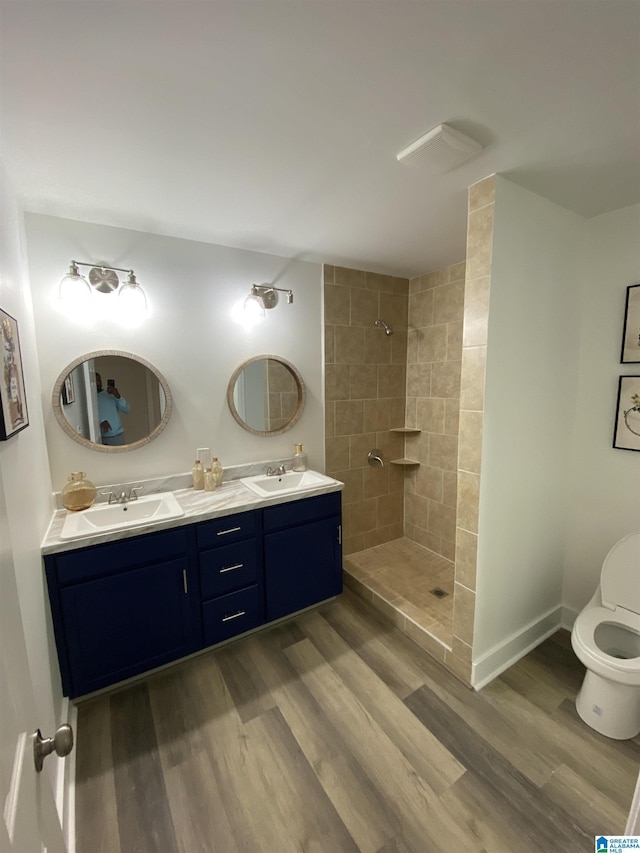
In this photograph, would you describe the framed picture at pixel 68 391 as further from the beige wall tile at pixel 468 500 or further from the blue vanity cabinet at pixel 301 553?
the beige wall tile at pixel 468 500

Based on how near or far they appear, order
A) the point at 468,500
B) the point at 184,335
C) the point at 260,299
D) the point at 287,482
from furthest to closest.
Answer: the point at 287,482, the point at 260,299, the point at 184,335, the point at 468,500

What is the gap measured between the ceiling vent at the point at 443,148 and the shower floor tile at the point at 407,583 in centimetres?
228

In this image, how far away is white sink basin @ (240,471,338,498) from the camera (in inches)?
88.8

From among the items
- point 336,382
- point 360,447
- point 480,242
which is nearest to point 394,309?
point 336,382

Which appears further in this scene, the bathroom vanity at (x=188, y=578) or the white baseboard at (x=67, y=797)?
the bathroom vanity at (x=188, y=578)

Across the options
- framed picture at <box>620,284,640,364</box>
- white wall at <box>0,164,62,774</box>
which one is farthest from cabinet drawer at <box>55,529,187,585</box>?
framed picture at <box>620,284,640,364</box>

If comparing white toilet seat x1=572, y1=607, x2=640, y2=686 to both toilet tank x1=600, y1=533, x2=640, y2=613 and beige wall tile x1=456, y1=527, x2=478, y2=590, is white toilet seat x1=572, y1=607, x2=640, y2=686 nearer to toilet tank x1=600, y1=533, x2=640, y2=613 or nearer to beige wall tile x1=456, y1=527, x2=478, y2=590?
toilet tank x1=600, y1=533, x2=640, y2=613

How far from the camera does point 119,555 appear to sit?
1.66 meters

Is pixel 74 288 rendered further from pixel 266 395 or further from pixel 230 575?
pixel 230 575

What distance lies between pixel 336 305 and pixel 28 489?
6.98ft

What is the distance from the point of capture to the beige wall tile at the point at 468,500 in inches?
64.7

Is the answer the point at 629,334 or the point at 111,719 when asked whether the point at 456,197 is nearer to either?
the point at 629,334

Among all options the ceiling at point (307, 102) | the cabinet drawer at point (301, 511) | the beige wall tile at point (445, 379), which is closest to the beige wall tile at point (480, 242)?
the ceiling at point (307, 102)

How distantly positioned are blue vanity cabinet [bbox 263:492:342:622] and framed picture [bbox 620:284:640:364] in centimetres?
177
